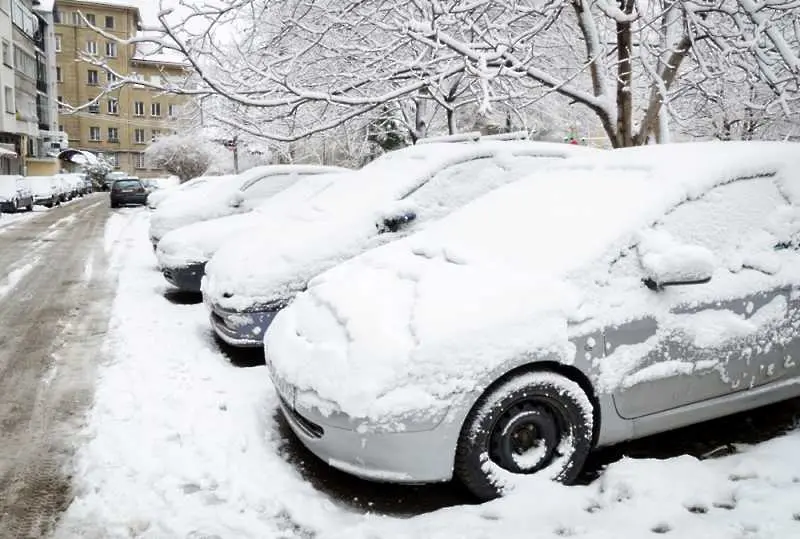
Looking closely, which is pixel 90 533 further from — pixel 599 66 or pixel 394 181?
pixel 599 66

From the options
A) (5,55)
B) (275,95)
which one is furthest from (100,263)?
(5,55)

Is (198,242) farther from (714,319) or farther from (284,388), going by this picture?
(714,319)

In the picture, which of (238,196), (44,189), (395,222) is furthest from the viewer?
(44,189)

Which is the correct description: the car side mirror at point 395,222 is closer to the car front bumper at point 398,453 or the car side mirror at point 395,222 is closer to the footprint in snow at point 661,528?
the car front bumper at point 398,453

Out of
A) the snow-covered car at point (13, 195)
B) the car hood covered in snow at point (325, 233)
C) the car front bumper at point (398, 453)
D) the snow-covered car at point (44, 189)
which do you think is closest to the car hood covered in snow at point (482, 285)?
the car front bumper at point (398, 453)

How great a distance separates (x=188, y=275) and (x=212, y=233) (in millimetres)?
602

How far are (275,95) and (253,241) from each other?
3.87m

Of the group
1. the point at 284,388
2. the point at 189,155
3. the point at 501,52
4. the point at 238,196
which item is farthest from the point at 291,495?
the point at 189,155

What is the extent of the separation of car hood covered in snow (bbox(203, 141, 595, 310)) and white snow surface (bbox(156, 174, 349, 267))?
3.28 ft

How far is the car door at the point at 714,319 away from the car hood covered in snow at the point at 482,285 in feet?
0.56

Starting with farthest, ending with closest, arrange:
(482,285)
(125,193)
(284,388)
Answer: (125,193), (284,388), (482,285)

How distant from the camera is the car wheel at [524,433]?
11.0ft

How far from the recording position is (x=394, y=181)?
20.7ft

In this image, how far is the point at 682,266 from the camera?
3545 mm
